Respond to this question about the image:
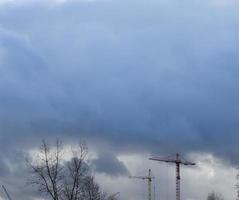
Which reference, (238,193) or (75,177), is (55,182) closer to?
(75,177)

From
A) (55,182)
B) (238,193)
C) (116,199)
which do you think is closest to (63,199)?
(55,182)

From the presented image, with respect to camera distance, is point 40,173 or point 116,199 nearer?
point 40,173

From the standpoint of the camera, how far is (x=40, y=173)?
88.1 m

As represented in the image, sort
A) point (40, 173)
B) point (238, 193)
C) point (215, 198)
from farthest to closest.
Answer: point (215, 198)
point (238, 193)
point (40, 173)

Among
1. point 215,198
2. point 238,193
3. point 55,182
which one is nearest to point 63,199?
point 55,182

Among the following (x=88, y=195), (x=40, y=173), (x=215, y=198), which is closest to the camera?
(x=40, y=173)

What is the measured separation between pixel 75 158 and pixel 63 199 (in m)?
5.49

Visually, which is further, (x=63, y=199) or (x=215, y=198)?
(x=215, y=198)

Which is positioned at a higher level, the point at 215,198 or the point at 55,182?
the point at 215,198

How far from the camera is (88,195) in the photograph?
310 feet

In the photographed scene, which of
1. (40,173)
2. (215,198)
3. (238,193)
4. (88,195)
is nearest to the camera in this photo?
(40,173)

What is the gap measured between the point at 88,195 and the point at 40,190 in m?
8.59

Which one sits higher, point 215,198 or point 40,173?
point 215,198

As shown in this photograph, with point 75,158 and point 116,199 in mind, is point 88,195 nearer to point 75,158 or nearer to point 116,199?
point 75,158
